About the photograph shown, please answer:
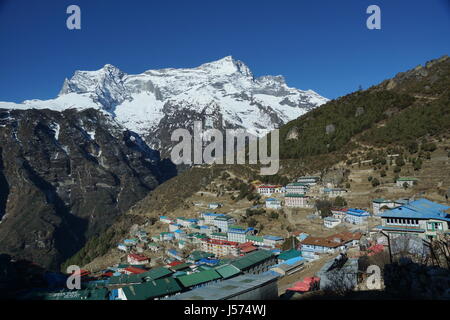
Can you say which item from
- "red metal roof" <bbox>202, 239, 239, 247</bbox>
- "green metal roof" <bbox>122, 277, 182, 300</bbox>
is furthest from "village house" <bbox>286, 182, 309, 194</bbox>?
"green metal roof" <bbox>122, 277, 182, 300</bbox>

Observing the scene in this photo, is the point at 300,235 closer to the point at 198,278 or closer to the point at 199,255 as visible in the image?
the point at 199,255

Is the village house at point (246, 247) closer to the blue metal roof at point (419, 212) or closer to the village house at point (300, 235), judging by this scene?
the village house at point (300, 235)

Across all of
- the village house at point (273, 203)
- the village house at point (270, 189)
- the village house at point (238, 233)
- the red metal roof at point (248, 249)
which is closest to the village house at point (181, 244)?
the village house at point (238, 233)

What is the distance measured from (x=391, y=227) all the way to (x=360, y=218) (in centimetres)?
1316

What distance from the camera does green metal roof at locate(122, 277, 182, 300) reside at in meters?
22.9

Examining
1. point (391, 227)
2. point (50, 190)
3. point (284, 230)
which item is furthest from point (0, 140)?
point (391, 227)

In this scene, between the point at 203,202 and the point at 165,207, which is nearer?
the point at 203,202

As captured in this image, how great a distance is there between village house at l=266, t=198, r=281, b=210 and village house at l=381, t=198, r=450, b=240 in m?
25.1

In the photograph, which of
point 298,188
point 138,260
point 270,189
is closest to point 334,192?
point 298,188

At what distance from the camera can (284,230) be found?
4069 cm

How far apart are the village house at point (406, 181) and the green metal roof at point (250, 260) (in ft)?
55.3

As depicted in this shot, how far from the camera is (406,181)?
3744cm

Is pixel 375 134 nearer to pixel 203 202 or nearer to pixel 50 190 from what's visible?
pixel 203 202

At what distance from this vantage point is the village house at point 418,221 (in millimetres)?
20078
